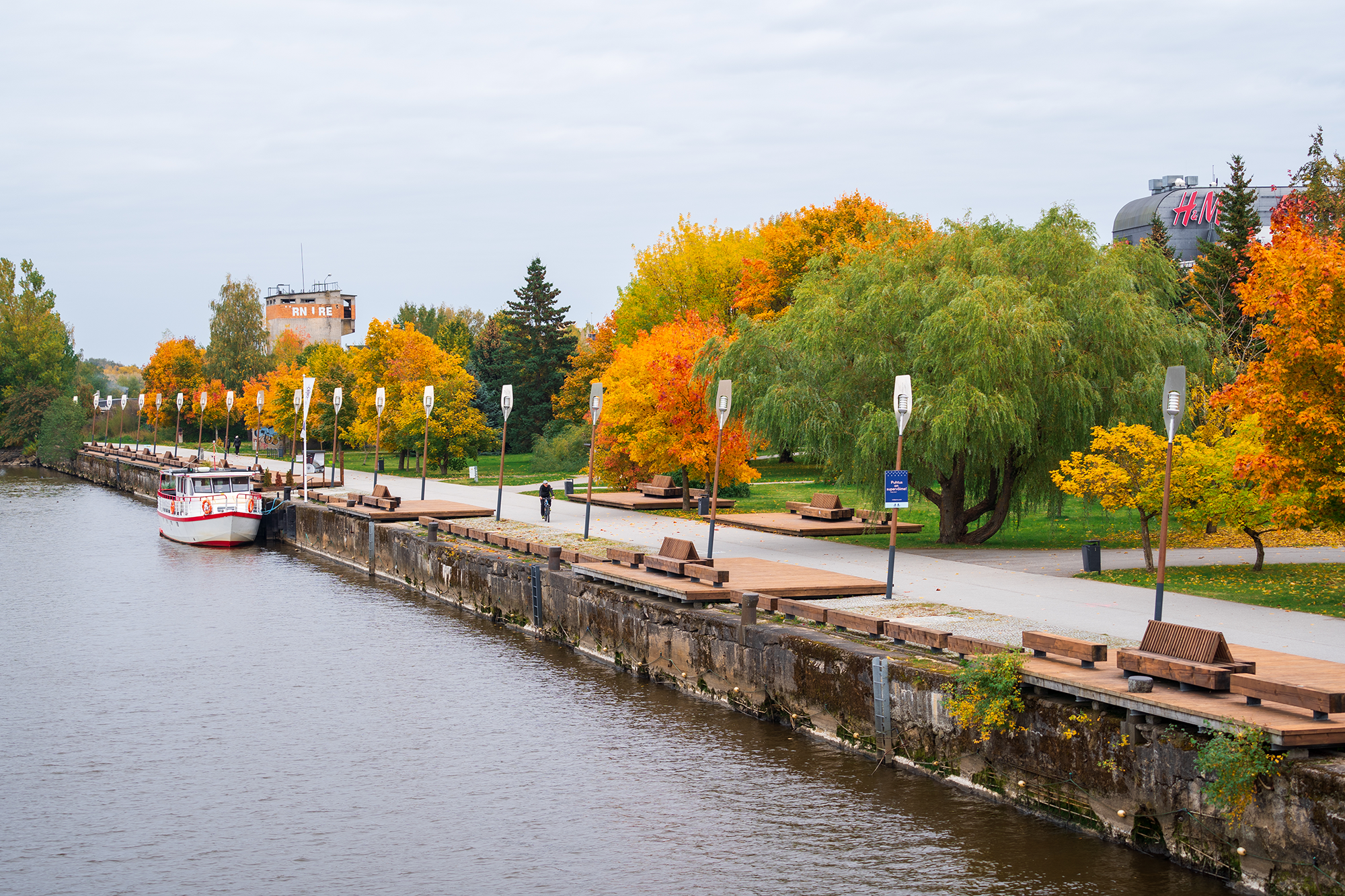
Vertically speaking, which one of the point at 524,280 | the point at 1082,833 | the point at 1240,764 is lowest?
the point at 1082,833

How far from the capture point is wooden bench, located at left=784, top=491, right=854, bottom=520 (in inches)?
1310

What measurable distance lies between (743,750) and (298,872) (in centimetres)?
627

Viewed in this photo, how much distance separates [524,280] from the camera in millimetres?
77812

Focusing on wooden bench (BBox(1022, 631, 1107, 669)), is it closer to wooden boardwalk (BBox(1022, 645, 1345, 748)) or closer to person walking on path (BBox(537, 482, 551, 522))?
wooden boardwalk (BBox(1022, 645, 1345, 748))

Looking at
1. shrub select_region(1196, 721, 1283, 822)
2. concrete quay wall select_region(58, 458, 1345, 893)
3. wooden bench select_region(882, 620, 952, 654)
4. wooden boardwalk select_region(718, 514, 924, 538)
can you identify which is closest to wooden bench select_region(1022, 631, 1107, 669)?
concrete quay wall select_region(58, 458, 1345, 893)

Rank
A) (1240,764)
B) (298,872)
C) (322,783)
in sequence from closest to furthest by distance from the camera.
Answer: (1240,764) → (298,872) → (322,783)

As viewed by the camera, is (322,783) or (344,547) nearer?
(322,783)

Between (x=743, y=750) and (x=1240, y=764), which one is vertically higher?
(x=1240, y=764)

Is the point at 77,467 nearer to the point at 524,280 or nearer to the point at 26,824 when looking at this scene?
the point at 524,280

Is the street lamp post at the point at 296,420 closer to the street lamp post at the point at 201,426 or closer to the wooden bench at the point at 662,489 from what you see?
the street lamp post at the point at 201,426

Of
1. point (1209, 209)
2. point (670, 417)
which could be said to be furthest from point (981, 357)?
point (1209, 209)

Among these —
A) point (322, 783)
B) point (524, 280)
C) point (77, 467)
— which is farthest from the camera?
point (77, 467)

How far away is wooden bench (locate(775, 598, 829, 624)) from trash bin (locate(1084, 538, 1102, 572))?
7.09 meters

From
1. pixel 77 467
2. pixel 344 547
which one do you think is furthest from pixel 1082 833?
pixel 77 467
